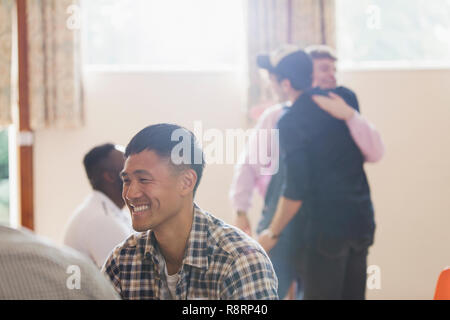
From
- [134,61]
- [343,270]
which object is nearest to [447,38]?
[134,61]

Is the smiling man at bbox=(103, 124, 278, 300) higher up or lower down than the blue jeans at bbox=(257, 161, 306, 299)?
higher up

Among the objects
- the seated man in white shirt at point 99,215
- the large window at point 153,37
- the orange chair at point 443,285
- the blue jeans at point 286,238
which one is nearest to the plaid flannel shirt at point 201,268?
the seated man in white shirt at point 99,215

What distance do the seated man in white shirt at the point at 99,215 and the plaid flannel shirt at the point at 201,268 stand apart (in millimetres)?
438

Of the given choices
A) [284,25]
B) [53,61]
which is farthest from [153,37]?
[284,25]

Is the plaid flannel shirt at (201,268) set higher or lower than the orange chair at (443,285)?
higher

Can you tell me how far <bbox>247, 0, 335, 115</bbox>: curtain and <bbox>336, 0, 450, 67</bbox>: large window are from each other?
11cm

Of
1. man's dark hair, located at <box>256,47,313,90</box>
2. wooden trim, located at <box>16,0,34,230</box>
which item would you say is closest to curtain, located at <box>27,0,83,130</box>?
wooden trim, located at <box>16,0,34,230</box>

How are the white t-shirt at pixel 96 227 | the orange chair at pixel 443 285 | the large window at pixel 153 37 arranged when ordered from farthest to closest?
1. the large window at pixel 153 37
2. the white t-shirt at pixel 96 227
3. the orange chair at pixel 443 285

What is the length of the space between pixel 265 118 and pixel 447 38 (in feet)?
7.53

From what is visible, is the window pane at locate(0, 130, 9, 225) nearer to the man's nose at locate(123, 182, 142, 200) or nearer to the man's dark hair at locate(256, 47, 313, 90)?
the man's dark hair at locate(256, 47, 313, 90)

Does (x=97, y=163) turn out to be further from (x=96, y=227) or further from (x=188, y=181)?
(x=188, y=181)

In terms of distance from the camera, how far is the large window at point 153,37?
9.78 ft

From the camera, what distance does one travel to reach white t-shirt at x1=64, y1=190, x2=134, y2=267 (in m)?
1.27

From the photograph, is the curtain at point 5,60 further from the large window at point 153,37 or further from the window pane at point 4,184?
the large window at point 153,37
